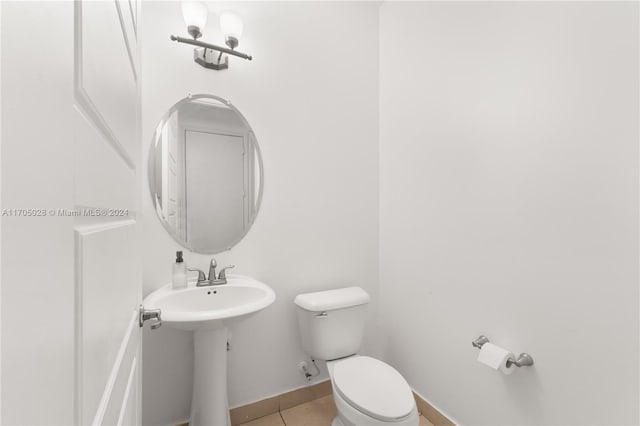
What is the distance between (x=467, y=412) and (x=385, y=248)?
0.92 meters

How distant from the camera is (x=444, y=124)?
58.1 inches

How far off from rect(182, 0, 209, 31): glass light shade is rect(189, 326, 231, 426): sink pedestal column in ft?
4.56

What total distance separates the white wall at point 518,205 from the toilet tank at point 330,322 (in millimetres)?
347

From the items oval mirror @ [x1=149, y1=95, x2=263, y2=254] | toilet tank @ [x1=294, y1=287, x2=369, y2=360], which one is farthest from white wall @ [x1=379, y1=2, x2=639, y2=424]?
oval mirror @ [x1=149, y1=95, x2=263, y2=254]

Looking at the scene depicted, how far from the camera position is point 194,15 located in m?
1.30

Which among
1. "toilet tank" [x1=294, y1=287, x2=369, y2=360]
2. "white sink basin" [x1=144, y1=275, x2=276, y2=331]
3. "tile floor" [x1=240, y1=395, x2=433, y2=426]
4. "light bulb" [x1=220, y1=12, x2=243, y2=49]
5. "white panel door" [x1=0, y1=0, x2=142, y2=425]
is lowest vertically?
"tile floor" [x1=240, y1=395, x2=433, y2=426]

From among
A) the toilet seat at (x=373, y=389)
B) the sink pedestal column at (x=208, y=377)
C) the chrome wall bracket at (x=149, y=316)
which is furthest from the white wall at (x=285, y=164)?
the chrome wall bracket at (x=149, y=316)

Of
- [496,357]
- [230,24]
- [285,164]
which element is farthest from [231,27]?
[496,357]

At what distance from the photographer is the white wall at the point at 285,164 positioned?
134 centimetres

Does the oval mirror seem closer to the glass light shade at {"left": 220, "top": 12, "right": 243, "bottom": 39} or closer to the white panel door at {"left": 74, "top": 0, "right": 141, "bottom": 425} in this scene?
the glass light shade at {"left": 220, "top": 12, "right": 243, "bottom": 39}

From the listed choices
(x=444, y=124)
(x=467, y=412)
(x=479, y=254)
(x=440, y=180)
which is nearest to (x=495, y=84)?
(x=444, y=124)

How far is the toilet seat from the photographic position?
1.10 m

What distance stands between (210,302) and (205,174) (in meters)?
0.64

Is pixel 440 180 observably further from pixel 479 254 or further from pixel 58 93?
pixel 58 93
